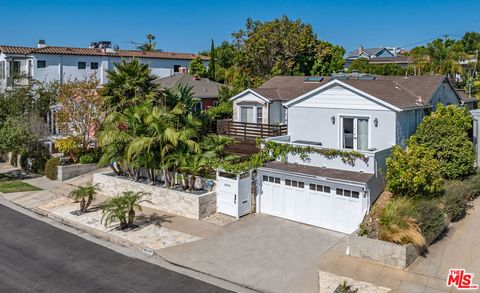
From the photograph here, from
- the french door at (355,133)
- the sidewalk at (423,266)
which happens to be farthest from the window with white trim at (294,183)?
the french door at (355,133)

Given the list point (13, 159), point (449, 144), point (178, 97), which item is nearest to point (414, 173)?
point (449, 144)

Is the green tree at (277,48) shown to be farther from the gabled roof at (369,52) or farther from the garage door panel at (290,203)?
the gabled roof at (369,52)

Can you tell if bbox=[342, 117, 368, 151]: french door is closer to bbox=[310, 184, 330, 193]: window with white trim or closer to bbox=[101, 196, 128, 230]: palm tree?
bbox=[310, 184, 330, 193]: window with white trim

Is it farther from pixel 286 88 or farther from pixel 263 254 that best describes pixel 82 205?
pixel 286 88

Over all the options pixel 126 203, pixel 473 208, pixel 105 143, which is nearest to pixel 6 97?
pixel 105 143

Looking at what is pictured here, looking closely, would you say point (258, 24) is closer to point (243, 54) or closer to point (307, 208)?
point (243, 54)
